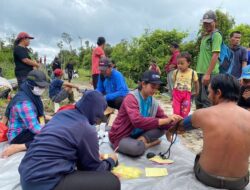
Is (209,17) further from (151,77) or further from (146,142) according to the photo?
(146,142)

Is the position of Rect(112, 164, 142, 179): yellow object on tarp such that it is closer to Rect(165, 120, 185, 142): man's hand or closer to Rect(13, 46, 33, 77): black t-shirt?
Rect(165, 120, 185, 142): man's hand

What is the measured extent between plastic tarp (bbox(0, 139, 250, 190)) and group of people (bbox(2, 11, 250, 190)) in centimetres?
11

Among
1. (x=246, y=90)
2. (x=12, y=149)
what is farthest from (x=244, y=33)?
(x=12, y=149)

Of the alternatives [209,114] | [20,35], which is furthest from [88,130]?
[20,35]

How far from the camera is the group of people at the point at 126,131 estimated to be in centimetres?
260

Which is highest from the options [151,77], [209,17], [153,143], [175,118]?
[209,17]

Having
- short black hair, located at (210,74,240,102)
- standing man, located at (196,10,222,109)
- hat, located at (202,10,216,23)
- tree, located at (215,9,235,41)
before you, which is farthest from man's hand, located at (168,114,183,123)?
tree, located at (215,9,235,41)

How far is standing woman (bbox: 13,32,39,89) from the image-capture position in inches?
246

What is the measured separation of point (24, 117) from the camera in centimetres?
418

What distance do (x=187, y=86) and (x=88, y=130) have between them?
3457 millimetres

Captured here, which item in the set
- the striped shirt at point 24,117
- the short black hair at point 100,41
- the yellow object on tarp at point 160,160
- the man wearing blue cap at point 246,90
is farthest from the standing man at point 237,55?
the striped shirt at point 24,117

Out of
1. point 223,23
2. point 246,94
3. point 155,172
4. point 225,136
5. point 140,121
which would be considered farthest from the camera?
point 223,23

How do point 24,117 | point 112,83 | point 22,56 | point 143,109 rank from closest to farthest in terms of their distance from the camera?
point 24,117, point 143,109, point 112,83, point 22,56

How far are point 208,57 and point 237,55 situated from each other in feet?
2.50
